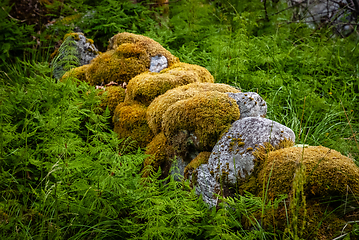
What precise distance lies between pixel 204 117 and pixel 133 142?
3.58 feet

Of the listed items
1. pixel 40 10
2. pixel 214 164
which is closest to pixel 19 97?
pixel 214 164

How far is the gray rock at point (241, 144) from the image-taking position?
213cm

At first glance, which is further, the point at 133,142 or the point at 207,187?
the point at 133,142

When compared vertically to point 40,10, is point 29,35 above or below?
below

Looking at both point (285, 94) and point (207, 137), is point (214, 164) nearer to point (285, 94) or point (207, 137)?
point (207, 137)

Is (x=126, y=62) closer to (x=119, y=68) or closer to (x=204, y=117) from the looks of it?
(x=119, y=68)

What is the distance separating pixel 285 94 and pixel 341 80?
1.56 meters

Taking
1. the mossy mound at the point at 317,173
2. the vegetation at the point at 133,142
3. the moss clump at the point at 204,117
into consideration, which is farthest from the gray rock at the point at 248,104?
the mossy mound at the point at 317,173

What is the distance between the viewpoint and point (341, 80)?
4934 millimetres

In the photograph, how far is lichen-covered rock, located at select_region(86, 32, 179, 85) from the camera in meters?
4.01

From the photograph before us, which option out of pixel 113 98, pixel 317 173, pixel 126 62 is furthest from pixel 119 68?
pixel 317 173

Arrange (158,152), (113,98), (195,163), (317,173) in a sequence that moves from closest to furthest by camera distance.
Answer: (317,173) < (195,163) < (158,152) < (113,98)

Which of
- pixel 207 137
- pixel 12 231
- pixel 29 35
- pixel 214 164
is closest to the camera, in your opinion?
pixel 12 231

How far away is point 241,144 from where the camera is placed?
219cm
